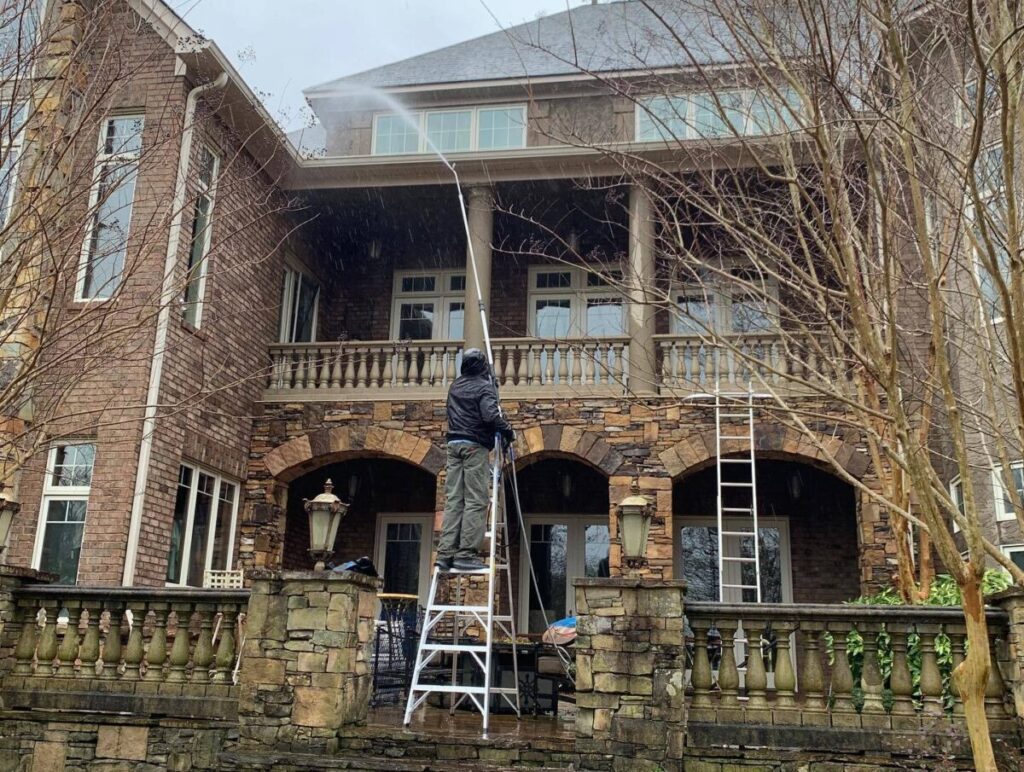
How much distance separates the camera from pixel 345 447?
462 inches

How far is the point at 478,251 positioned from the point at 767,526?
18.4ft

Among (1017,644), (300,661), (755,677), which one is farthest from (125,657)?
(1017,644)

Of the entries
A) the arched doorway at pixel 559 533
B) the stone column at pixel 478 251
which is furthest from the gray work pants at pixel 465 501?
the arched doorway at pixel 559 533

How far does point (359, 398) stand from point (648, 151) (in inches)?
189

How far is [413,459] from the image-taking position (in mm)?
11617

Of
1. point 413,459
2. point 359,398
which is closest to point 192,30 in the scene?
point 359,398

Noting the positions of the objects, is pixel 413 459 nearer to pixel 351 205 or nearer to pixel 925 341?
pixel 351 205

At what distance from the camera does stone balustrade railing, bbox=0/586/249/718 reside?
266 inches

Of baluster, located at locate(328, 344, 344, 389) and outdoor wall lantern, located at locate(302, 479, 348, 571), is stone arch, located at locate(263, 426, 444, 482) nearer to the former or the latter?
baluster, located at locate(328, 344, 344, 389)

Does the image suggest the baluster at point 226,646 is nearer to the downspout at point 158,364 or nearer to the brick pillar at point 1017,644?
the downspout at point 158,364

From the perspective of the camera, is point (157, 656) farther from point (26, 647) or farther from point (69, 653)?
point (26, 647)

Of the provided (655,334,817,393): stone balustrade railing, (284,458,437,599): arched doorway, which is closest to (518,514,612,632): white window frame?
(284,458,437,599): arched doorway

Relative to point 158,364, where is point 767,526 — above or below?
below

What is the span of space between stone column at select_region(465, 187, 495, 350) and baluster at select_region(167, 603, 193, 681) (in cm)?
553
